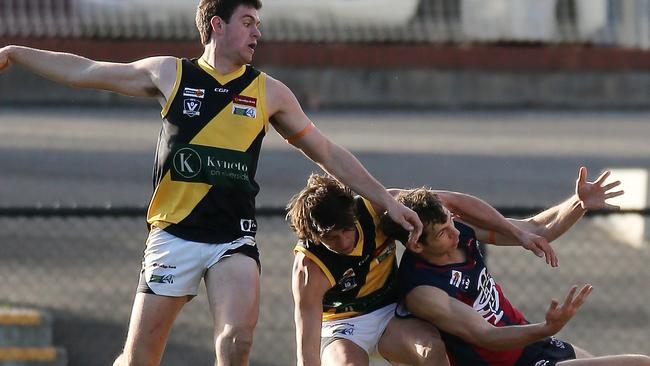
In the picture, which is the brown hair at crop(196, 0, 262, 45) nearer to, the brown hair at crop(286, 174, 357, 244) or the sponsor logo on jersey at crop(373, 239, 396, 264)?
the brown hair at crop(286, 174, 357, 244)

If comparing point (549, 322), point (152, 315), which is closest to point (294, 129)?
point (152, 315)

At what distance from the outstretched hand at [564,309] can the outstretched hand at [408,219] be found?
0.66 meters

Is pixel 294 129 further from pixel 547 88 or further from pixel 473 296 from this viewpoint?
pixel 547 88

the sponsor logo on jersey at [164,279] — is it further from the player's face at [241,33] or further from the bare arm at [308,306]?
the player's face at [241,33]

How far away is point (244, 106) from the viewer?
5336 mm

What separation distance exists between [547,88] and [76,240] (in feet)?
34.6

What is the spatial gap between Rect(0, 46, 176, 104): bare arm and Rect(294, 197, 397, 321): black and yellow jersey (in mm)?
960

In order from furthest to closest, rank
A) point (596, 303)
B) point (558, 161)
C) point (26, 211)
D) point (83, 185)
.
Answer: point (558, 161), point (83, 185), point (596, 303), point (26, 211)

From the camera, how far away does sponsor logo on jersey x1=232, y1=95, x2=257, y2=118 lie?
5.33 metres

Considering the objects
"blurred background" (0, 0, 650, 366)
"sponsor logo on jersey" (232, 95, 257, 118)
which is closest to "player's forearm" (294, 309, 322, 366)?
"sponsor logo on jersey" (232, 95, 257, 118)

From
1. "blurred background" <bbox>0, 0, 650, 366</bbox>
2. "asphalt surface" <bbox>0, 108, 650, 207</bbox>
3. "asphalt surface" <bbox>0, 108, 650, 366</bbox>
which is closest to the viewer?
"asphalt surface" <bbox>0, 108, 650, 366</bbox>

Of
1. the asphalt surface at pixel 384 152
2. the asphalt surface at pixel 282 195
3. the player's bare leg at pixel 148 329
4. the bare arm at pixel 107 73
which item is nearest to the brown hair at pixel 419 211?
the player's bare leg at pixel 148 329

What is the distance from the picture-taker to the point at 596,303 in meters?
9.39

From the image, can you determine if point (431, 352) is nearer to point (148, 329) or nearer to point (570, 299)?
point (570, 299)
